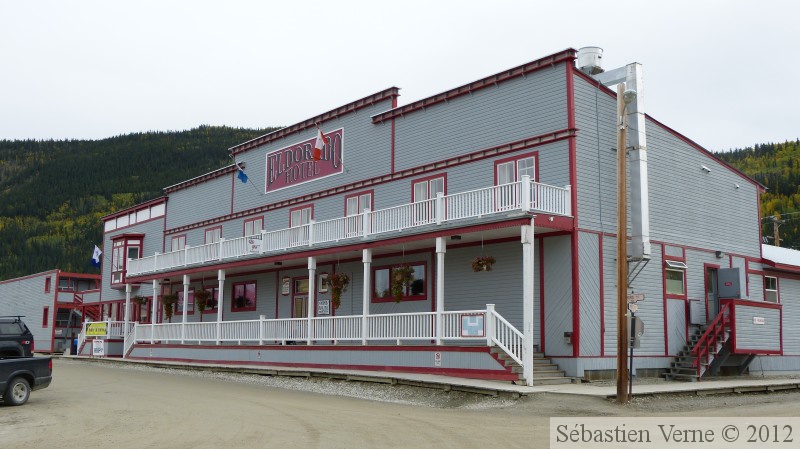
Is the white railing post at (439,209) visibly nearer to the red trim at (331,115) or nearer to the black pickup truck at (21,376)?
the red trim at (331,115)

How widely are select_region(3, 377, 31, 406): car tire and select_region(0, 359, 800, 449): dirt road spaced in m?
0.30

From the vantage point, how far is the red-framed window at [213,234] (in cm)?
3722

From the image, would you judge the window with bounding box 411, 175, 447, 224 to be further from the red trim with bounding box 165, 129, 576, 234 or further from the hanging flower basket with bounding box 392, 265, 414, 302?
the hanging flower basket with bounding box 392, 265, 414, 302

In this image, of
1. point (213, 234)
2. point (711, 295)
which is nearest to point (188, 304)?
point (213, 234)

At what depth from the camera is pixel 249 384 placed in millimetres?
23609

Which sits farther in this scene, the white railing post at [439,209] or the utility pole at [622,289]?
the white railing post at [439,209]

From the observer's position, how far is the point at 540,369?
2083cm

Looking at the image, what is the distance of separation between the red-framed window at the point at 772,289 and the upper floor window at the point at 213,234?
23.3 metres

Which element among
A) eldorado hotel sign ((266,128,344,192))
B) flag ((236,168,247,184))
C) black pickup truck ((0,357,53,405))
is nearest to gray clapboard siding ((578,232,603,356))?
eldorado hotel sign ((266,128,344,192))

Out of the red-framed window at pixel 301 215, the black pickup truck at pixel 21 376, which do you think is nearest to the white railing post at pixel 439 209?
the red-framed window at pixel 301 215

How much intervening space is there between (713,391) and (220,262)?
63.3 ft

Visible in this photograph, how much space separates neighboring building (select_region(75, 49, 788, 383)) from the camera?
2152cm

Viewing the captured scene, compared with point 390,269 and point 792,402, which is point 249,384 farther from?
point 792,402

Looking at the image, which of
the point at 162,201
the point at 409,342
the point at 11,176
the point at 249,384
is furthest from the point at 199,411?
the point at 11,176
